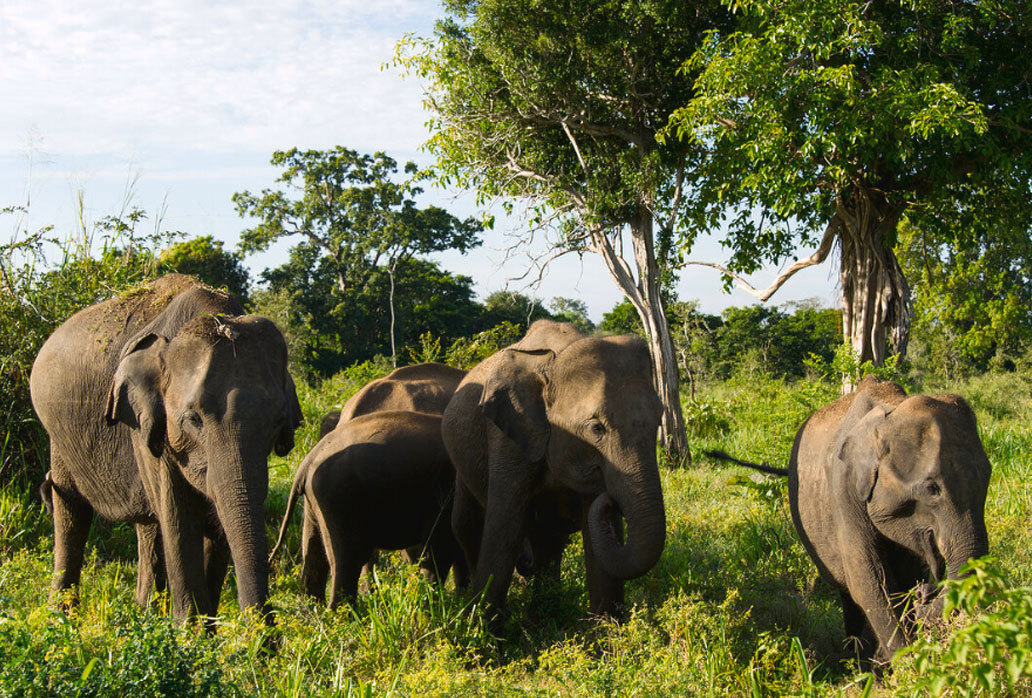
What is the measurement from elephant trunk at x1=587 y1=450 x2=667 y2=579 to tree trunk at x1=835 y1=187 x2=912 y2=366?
7.75 meters

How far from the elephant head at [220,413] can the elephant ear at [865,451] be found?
3123 millimetres

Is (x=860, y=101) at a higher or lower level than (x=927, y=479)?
higher

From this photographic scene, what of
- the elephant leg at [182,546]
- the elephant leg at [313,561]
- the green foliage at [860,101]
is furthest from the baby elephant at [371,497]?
the green foliage at [860,101]

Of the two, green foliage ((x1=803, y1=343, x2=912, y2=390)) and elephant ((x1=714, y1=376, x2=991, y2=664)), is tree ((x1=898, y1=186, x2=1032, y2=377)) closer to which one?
green foliage ((x1=803, y1=343, x2=912, y2=390))

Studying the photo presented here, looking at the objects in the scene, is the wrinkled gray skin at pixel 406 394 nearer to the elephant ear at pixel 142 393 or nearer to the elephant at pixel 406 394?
the elephant at pixel 406 394

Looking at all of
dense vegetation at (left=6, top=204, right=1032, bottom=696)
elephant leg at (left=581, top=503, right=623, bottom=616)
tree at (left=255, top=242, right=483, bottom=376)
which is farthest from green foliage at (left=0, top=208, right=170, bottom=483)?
tree at (left=255, top=242, right=483, bottom=376)

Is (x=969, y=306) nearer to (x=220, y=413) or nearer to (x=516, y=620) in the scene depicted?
(x=516, y=620)

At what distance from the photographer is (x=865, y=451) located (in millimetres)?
5246

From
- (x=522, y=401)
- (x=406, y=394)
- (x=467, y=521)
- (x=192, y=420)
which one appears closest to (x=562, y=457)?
(x=522, y=401)

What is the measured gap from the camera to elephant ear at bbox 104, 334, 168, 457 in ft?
18.2

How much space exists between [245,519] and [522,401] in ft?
6.19

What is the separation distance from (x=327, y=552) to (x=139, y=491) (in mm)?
1284

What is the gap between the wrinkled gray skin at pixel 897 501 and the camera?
4.87m

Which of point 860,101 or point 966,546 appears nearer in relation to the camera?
point 966,546
